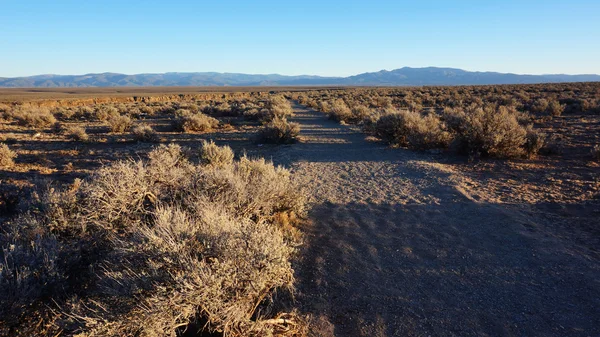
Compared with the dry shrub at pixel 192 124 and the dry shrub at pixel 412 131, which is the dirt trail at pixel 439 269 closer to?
the dry shrub at pixel 412 131

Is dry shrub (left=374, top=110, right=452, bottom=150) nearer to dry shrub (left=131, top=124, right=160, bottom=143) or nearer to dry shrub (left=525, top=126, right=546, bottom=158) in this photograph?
dry shrub (left=525, top=126, right=546, bottom=158)

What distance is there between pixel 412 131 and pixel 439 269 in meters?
9.38

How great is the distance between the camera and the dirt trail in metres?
3.79

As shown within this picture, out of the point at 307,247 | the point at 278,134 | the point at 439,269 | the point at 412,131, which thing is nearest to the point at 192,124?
the point at 278,134

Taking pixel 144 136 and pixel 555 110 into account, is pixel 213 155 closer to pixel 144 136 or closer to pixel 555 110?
pixel 144 136

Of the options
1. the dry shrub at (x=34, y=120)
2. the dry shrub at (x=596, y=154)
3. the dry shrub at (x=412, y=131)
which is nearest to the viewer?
the dry shrub at (x=596, y=154)

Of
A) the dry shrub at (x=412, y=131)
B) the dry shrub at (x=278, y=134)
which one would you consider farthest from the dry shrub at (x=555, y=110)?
the dry shrub at (x=278, y=134)

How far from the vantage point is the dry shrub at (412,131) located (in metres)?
13.0

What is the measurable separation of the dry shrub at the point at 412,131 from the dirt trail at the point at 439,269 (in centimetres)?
477

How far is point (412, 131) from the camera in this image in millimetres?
13438

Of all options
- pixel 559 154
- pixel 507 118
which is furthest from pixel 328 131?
pixel 559 154

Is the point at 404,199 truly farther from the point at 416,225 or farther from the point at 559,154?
the point at 559,154

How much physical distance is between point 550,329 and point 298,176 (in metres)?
7.04

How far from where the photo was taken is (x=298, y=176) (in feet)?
32.7
